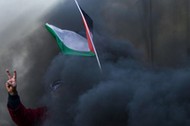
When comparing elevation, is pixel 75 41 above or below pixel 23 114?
above

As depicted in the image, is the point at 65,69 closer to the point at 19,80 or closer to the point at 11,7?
the point at 19,80

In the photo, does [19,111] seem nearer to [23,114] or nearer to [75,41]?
[23,114]

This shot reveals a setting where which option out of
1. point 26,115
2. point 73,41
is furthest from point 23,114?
point 73,41

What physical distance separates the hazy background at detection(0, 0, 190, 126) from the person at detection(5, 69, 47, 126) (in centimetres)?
25

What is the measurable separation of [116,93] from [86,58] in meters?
0.48

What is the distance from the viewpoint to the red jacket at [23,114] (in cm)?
403

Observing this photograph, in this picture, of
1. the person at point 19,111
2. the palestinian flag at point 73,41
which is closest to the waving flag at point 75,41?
the palestinian flag at point 73,41

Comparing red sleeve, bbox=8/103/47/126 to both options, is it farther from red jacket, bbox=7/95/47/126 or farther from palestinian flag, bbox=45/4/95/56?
palestinian flag, bbox=45/4/95/56

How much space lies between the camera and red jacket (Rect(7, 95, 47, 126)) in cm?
403

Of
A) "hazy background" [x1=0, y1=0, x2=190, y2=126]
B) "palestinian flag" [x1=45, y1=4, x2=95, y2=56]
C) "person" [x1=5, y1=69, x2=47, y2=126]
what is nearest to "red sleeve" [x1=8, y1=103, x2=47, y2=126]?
"person" [x1=5, y1=69, x2=47, y2=126]

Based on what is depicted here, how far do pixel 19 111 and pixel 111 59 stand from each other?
3.20 ft

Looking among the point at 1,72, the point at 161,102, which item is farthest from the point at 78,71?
the point at 1,72

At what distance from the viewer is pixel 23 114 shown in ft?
13.5

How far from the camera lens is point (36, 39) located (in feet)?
17.1
